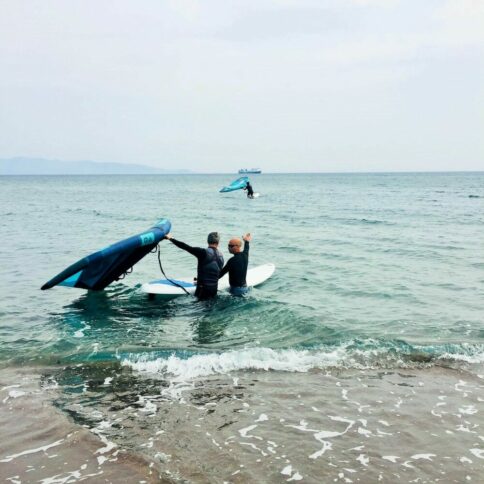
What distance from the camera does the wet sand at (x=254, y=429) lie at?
5234 mm

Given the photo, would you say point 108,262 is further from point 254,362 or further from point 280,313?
point 254,362

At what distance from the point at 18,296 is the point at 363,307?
9278 millimetres

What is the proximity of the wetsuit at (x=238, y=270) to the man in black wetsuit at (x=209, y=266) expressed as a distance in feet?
0.78

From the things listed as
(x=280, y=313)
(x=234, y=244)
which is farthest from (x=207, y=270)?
(x=280, y=313)

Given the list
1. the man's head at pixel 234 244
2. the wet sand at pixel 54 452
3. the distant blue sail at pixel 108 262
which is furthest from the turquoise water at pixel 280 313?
the wet sand at pixel 54 452

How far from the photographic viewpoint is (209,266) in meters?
11.5

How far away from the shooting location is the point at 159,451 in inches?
219

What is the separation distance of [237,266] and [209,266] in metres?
0.78

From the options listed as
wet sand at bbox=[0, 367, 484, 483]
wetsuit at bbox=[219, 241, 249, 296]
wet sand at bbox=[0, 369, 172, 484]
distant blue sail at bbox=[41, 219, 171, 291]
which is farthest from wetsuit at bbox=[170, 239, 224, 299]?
wet sand at bbox=[0, 369, 172, 484]

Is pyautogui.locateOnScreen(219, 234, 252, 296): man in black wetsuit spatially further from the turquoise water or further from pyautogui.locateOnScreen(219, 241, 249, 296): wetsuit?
the turquoise water

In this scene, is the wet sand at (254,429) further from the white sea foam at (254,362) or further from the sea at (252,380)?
the white sea foam at (254,362)

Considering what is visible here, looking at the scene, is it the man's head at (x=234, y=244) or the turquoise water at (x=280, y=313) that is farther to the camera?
the man's head at (x=234, y=244)

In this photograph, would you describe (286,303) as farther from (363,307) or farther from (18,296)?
(18,296)

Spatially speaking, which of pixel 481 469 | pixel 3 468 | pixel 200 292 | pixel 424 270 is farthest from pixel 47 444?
pixel 424 270
